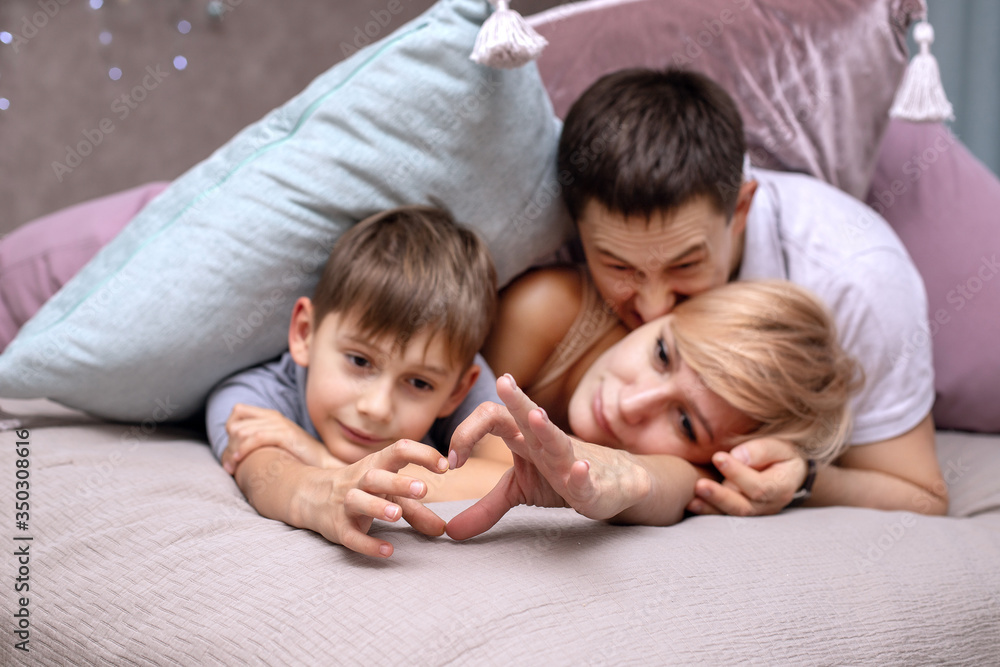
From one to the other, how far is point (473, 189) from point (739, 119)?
0.41 metres

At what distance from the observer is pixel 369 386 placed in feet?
2.88

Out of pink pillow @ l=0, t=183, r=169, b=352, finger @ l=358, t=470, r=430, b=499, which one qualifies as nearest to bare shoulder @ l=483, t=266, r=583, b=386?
finger @ l=358, t=470, r=430, b=499

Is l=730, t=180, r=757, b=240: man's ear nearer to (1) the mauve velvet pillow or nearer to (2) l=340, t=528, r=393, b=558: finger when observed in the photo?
(1) the mauve velvet pillow

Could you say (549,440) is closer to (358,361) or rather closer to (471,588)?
(471,588)

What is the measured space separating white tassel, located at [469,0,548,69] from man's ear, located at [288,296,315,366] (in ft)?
1.22

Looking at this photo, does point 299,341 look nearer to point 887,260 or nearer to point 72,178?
point 887,260

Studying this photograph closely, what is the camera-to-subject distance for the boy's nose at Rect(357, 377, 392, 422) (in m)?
0.85

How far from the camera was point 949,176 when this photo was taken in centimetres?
138

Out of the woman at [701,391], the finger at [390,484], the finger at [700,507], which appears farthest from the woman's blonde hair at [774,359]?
the finger at [390,484]

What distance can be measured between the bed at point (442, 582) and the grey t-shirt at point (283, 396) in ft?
0.22

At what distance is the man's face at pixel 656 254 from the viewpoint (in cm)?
99

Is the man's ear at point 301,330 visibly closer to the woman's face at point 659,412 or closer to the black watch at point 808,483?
the woman's face at point 659,412

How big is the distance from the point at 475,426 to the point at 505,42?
0.52 m

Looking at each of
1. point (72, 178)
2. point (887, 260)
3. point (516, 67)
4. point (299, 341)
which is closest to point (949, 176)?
point (887, 260)
